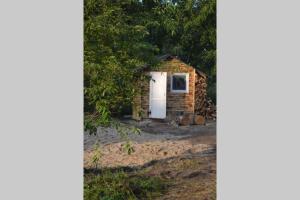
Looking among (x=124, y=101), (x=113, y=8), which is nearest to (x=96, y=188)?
(x=124, y=101)

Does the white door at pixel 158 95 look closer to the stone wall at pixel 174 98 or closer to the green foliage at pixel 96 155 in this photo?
the stone wall at pixel 174 98

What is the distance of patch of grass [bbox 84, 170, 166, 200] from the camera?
5.46 meters

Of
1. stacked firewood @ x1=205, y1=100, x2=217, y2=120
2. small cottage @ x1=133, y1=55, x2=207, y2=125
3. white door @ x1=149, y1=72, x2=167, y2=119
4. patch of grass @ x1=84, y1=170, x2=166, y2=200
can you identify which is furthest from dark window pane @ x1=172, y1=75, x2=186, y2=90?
patch of grass @ x1=84, y1=170, x2=166, y2=200

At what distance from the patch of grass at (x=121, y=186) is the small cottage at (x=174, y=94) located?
0.60m

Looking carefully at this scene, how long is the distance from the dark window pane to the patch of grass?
88cm

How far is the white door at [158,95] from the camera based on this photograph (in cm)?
530

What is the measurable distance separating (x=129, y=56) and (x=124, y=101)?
391 millimetres

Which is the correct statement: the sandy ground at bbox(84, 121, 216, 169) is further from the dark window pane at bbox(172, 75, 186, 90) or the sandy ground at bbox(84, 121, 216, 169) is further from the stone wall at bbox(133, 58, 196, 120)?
the dark window pane at bbox(172, 75, 186, 90)

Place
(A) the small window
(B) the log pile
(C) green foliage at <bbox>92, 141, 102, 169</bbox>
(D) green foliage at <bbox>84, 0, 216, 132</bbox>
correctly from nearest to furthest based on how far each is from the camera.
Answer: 1. (D) green foliage at <bbox>84, 0, 216, 132</bbox>
2. (C) green foliage at <bbox>92, 141, 102, 169</bbox>
3. (B) the log pile
4. (A) the small window

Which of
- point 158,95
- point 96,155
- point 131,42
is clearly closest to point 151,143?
point 158,95

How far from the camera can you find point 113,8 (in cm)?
503

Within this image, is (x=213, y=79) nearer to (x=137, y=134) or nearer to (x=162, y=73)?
(x=162, y=73)

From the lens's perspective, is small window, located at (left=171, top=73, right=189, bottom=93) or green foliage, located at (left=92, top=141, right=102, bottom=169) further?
small window, located at (left=171, top=73, right=189, bottom=93)

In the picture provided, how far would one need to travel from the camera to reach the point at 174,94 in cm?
560
